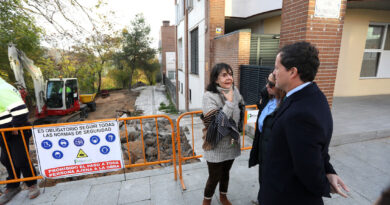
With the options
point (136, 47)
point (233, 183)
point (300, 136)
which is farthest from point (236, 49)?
point (136, 47)

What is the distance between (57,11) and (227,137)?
753 centimetres

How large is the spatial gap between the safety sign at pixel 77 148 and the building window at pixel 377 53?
10679mm

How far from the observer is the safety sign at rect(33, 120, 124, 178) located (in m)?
3.10

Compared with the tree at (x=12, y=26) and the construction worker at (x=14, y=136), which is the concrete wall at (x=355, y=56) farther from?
the tree at (x=12, y=26)

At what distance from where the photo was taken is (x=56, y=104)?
11.3 meters

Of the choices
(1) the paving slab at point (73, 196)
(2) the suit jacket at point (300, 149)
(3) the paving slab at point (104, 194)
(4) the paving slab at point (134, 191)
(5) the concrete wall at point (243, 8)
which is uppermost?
(5) the concrete wall at point (243, 8)

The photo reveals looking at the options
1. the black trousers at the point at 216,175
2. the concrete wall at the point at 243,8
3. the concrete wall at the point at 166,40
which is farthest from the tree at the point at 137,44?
the black trousers at the point at 216,175

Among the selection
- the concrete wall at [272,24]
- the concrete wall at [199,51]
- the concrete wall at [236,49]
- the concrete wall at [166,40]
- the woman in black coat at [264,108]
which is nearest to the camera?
the woman in black coat at [264,108]

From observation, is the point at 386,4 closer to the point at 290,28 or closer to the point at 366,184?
the point at 290,28

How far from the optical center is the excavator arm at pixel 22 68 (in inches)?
312

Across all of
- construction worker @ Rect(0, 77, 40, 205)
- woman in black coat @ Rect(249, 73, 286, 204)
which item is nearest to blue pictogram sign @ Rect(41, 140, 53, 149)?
construction worker @ Rect(0, 77, 40, 205)

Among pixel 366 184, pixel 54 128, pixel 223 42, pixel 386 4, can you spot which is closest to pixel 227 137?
pixel 366 184

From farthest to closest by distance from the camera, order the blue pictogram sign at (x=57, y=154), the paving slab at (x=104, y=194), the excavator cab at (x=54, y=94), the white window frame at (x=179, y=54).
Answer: the white window frame at (x=179, y=54)
the excavator cab at (x=54, y=94)
the blue pictogram sign at (x=57, y=154)
the paving slab at (x=104, y=194)

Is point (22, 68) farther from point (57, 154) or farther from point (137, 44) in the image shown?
point (137, 44)
